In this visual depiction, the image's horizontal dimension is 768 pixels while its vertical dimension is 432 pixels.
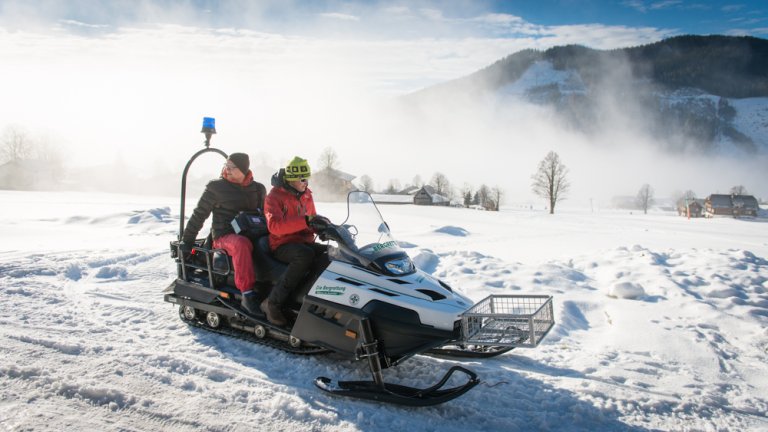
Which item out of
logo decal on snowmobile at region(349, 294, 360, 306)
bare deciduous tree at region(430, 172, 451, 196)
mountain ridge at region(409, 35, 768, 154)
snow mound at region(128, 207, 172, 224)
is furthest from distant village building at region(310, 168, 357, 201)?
mountain ridge at region(409, 35, 768, 154)

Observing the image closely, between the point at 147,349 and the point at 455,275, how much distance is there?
4725 mm

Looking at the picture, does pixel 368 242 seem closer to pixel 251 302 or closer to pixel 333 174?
pixel 251 302

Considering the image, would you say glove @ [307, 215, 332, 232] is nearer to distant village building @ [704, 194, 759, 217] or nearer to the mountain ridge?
distant village building @ [704, 194, 759, 217]

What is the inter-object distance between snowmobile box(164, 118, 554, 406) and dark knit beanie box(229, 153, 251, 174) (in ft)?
2.97

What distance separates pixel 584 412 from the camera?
11.3 feet

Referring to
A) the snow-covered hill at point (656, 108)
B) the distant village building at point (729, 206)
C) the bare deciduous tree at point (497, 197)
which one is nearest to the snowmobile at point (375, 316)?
the bare deciduous tree at point (497, 197)

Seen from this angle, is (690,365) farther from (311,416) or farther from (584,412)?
(311,416)

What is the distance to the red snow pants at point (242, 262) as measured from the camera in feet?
15.5

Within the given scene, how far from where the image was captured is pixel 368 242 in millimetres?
4301

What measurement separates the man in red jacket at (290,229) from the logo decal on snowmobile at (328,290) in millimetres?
294

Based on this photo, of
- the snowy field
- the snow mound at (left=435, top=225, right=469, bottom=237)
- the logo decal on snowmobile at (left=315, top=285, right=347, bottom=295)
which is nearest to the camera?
the snowy field

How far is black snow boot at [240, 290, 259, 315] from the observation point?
470cm

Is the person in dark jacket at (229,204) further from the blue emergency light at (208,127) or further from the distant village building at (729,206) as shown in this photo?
the distant village building at (729,206)

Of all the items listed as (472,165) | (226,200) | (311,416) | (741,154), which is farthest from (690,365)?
(741,154)
